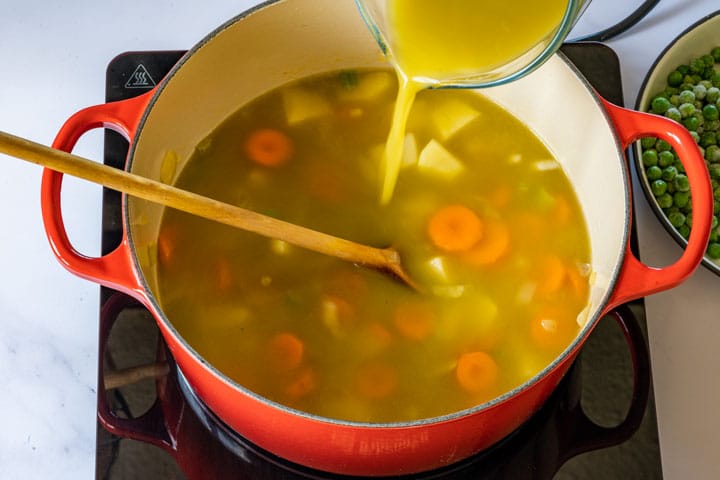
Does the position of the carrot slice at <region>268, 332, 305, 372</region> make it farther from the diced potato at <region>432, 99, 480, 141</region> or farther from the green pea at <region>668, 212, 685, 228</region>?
the green pea at <region>668, 212, 685, 228</region>

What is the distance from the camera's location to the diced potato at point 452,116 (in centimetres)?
143

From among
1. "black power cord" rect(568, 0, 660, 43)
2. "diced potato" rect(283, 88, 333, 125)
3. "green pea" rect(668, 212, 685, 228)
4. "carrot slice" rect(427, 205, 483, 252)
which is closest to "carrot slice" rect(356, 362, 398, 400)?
"carrot slice" rect(427, 205, 483, 252)

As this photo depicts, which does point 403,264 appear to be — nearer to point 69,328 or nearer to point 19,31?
point 69,328

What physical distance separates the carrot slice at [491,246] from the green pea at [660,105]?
Result: 372 mm

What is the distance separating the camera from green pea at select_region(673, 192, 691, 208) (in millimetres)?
1443

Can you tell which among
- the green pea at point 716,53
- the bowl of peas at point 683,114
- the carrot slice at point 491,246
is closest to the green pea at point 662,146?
the bowl of peas at point 683,114

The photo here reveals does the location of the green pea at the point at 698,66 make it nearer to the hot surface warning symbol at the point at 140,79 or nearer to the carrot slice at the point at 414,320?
the carrot slice at the point at 414,320

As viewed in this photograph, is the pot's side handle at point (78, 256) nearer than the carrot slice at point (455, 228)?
Yes

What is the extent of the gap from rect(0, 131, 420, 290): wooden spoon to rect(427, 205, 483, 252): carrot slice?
0.29 feet

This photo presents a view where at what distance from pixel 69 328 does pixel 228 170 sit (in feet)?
1.19

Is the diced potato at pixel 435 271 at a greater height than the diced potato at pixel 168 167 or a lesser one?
lesser

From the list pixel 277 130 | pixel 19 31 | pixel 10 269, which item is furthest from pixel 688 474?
pixel 19 31

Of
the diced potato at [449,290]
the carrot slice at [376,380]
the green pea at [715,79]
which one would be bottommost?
the carrot slice at [376,380]

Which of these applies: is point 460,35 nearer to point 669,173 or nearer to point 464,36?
point 464,36
